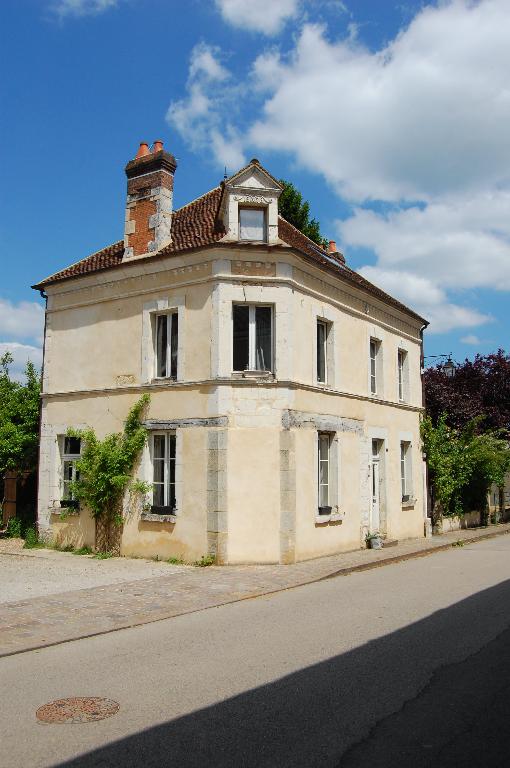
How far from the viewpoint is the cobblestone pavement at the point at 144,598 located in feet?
27.1

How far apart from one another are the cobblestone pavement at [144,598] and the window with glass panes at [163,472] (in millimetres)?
1709

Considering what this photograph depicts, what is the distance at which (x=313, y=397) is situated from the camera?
1538 centimetres

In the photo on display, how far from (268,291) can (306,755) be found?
11035mm

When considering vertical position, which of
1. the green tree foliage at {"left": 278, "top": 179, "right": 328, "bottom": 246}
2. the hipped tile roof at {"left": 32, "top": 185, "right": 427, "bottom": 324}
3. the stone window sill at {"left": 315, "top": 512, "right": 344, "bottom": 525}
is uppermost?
the green tree foliage at {"left": 278, "top": 179, "right": 328, "bottom": 246}

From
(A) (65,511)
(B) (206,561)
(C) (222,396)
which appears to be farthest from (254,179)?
(A) (65,511)

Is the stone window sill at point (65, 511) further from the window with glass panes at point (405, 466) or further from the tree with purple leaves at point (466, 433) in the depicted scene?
the tree with purple leaves at point (466, 433)

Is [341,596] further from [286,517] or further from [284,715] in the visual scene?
[284,715]

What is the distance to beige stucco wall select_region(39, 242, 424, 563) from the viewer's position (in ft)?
45.9

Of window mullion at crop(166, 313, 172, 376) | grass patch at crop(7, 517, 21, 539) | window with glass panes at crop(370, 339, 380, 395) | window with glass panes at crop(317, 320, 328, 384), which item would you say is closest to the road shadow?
window mullion at crop(166, 313, 172, 376)

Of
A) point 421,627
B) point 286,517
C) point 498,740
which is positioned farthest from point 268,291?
point 498,740

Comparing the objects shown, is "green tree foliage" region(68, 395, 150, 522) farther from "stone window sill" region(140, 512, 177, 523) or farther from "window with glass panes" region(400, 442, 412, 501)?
"window with glass panes" region(400, 442, 412, 501)

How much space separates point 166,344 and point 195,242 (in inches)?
92.7

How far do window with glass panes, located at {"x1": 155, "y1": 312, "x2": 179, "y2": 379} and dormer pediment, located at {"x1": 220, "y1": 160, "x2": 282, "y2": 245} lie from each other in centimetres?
230

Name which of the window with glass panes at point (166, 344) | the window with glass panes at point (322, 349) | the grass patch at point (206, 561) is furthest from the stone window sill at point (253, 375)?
the grass patch at point (206, 561)
